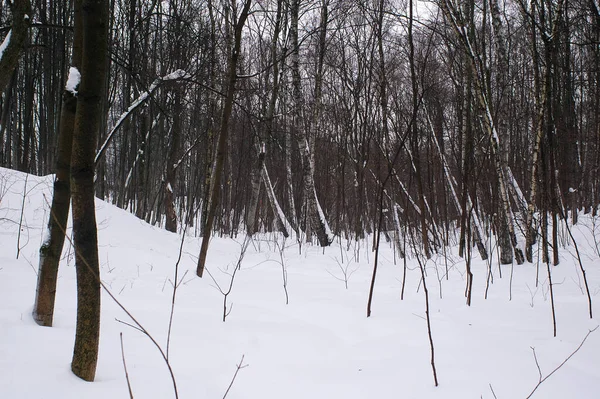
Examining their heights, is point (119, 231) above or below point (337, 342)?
above

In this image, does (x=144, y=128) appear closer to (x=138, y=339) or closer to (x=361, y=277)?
(x=361, y=277)

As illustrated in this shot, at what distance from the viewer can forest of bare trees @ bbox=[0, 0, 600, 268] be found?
4238mm

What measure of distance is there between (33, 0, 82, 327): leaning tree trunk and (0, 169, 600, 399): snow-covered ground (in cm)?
10

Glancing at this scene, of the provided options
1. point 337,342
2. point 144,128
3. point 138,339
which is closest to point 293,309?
point 337,342

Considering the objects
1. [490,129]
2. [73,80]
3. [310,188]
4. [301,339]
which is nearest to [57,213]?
[73,80]

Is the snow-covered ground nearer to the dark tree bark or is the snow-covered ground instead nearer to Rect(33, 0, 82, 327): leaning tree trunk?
Rect(33, 0, 82, 327): leaning tree trunk

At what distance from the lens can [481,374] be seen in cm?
184

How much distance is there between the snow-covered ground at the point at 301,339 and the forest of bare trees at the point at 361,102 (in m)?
0.82

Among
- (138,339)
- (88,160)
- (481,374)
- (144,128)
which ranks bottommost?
(481,374)

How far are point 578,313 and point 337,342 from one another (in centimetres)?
204

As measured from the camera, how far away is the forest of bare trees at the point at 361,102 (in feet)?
13.9

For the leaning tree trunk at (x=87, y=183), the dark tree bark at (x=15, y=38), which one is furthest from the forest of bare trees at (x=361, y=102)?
the leaning tree trunk at (x=87, y=183)

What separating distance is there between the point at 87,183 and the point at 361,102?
10.2 m

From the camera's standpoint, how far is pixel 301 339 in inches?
89.9
